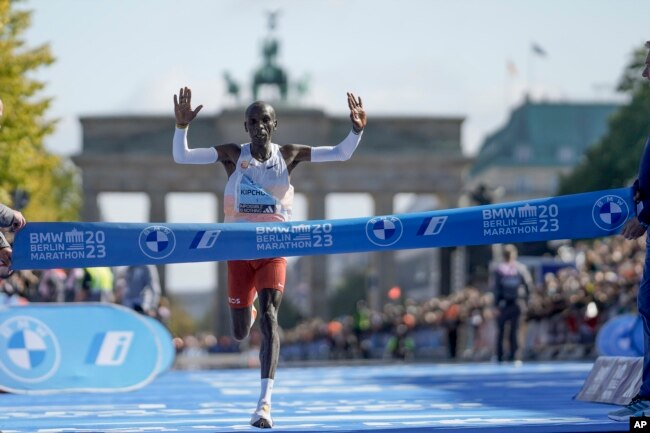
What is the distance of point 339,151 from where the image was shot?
1069 centimetres

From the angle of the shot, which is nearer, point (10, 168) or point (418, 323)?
point (10, 168)

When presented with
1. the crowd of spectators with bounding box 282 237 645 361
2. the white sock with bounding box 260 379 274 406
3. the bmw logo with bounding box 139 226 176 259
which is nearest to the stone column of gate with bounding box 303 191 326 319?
the crowd of spectators with bounding box 282 237 645 361

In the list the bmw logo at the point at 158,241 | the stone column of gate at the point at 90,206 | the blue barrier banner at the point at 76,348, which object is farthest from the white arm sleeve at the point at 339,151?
the stone column of gate at the point at 90,206

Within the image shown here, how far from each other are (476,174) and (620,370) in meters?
148

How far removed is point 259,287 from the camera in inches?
413

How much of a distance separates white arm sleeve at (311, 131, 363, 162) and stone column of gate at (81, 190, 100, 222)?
78442 mm

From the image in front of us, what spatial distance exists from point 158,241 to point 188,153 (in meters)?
0.61

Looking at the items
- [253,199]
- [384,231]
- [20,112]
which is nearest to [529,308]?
[20,112]

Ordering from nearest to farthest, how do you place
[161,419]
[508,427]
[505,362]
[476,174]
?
1. [508,427]
2. [161,419]
3. [505,362]
4. [476,174]

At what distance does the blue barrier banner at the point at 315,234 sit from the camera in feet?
34.1

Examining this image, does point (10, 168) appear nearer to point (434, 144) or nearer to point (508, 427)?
point (508, 427)

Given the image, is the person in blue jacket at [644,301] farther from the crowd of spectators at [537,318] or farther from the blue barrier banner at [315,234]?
the crowd of spectators at [537,318]

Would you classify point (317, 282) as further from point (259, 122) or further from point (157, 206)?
point (259, 122)

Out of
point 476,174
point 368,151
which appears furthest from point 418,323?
point 476,174
